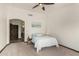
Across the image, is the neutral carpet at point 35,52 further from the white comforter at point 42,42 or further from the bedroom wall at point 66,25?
the bedroom wall at point 66,25

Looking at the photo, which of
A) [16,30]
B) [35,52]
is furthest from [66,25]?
[16,30]

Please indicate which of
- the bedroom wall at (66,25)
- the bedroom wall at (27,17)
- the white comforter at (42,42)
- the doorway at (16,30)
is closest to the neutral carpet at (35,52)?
the white comforter at (42,42)

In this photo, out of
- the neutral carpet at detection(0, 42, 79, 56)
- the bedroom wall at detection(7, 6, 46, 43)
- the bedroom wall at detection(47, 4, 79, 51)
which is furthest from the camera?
the bedroom wall at detection(7, 6, 46, 43)

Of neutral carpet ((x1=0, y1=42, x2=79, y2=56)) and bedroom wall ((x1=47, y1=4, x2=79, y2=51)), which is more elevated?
bedroom wall ((x1=47, y1=4, x2=79, y2=51))

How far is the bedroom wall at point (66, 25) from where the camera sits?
11.1 feet

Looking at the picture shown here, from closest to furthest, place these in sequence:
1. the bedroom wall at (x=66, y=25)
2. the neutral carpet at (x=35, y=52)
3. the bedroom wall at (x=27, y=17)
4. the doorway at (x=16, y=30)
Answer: the neutral carpet at (x=35, y=52) < the bedroom wall at (x=66, y=25) < the bedroom wall at (x=27, y=17) < the doorway at (x=16, y=30)

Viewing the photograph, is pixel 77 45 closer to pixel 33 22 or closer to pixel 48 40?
pixel 48 40

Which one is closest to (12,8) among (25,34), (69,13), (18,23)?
(18,23)

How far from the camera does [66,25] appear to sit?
388cm

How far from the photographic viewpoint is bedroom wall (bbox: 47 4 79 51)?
3.37 m

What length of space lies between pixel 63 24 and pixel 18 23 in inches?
109

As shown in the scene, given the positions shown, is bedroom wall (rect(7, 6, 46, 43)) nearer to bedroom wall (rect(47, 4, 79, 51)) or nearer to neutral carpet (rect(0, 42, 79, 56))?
bedroom wall (rect(47, 4, 79, 51))

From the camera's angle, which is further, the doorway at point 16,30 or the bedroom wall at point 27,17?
the doorway at point 16,30

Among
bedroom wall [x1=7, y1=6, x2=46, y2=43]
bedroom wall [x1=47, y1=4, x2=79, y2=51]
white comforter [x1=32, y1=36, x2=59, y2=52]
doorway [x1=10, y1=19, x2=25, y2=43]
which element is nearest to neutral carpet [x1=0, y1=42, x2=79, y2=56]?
white comforter [x1=32, y1=36, x2=59, y2=52]
